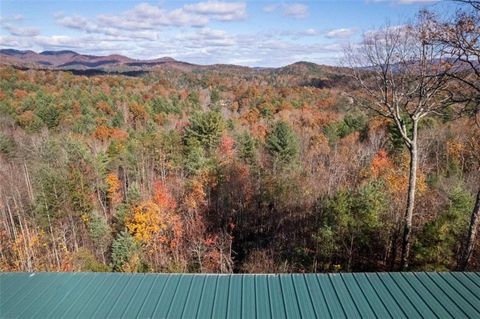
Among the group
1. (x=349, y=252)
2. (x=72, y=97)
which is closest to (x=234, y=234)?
(x=349, y=252)

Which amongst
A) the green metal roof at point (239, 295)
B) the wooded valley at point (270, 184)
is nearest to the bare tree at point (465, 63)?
the wooded valley at point (270, 184)

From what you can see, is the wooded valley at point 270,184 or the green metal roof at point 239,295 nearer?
the green metal roof at point 239,295

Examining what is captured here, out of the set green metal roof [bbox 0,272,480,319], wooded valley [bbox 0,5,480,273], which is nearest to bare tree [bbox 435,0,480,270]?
wooded valley [bbox 0,5,480,273]

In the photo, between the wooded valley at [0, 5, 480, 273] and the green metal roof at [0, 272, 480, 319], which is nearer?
the green metal roof at [0, 272, 480, 319]

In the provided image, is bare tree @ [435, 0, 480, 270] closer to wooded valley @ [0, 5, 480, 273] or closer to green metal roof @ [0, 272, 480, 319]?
wooded valley @ [0, 5, 480, 273]

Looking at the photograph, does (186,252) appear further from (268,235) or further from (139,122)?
(139,122)

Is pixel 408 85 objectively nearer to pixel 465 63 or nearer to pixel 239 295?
pixel 465 63

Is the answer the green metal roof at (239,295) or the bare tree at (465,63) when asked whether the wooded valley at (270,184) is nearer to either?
the bare tree at (465,63)

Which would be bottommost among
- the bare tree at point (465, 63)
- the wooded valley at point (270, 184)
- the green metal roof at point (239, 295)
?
the wooded valley at point (270, 184)
